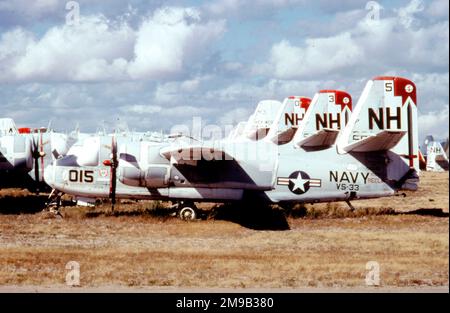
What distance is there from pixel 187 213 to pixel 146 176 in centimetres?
246

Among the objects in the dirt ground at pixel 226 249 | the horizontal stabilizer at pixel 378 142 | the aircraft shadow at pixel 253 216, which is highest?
the horizontal stabilizer at pixel 378 142

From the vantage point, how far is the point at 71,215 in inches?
897

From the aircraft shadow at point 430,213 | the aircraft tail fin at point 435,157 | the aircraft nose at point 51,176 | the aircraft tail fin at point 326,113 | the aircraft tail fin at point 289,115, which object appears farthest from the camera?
the aircraft tail fin at point 435,157

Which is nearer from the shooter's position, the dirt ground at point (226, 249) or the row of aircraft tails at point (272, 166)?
the dirt ground at point (226, 249)

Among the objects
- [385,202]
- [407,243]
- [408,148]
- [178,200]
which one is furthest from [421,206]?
[178,200]

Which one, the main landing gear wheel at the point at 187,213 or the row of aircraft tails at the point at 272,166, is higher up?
the row of aircraft tails at the point at 272,166

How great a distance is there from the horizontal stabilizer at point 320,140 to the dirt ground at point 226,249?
10.7ft

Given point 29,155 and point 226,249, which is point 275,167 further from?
point 29,155

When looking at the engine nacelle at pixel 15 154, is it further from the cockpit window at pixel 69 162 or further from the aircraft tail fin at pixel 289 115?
the aircraft tail fin at pixel 289 115

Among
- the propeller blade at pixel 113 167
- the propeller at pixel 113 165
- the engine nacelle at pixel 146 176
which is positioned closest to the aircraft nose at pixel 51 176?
the propeller at pixel 113 165

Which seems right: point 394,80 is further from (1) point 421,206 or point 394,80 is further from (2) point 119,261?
(2) point 119,261

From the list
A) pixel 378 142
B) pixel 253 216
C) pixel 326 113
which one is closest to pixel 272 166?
pixel 253 216

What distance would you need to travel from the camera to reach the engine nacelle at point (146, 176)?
70.7 ft

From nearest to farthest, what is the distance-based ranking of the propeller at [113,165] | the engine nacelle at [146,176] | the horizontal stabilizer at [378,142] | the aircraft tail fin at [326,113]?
the horizontal stabilizer at [378,142]
the engine nacelle at [146,176]
the propeller at [113,165]
the aircraft tail fin at [326,113]
